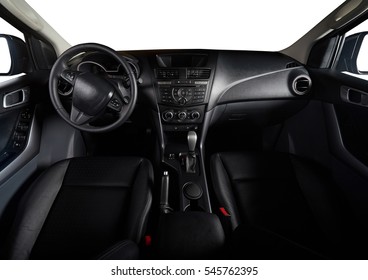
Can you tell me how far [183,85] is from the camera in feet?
4.76

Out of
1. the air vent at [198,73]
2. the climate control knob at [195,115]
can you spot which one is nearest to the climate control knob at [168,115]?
the climate control knob at [195,115]

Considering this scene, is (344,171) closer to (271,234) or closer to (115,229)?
(271,234)

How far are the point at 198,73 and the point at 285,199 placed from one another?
81 centimetres

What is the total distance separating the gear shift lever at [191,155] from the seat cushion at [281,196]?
11 centimetres

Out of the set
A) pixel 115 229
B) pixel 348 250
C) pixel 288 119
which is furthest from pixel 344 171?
pixel 115 229

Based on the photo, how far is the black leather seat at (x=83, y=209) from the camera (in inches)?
39.6

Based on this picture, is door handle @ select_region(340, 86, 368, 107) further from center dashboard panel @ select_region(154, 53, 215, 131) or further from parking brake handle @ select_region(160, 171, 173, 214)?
parking brake handle @ select_region(160, 171, 173, 214)

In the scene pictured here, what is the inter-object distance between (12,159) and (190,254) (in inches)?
Result: 40.9

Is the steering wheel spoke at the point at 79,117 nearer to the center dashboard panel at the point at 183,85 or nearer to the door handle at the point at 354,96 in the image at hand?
the center dashboard panel at the point at 183,85

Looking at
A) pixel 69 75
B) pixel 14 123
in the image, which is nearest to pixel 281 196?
pixel 69 75

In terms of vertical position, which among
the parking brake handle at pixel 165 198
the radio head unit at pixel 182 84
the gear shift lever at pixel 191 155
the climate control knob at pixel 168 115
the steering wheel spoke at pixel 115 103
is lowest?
the parking brake handle at pixel 165 198

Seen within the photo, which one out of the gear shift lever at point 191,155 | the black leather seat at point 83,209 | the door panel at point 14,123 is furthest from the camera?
the gear shift lever at point 191,155

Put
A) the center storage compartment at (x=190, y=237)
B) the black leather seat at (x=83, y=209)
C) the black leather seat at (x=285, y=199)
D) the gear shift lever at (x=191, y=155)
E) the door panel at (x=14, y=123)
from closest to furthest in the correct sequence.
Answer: the center storage compartment at (x=190, y=237) < the black leather seat at (x=83, y=209) < the black leather seat at (x=285, y=199) < the door panel at (x=14, y=123) < the gear shift lever at (x=191, y=155)

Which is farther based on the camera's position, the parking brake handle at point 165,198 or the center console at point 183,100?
the center console at point 183,100
